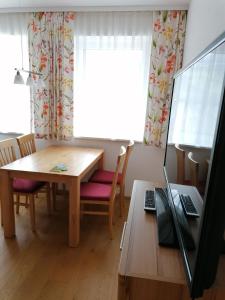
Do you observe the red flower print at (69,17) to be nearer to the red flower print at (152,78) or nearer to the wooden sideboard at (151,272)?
the red flower print at (152,78)

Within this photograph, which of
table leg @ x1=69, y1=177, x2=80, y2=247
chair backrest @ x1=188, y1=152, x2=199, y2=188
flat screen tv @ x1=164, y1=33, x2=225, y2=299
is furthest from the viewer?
table leg @ x1=69, y1=177, x2=80, y2=247

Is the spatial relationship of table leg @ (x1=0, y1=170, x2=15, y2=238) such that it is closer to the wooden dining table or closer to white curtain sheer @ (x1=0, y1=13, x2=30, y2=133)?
the wooden dining table

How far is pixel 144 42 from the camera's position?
109 inches

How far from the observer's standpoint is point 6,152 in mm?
2443

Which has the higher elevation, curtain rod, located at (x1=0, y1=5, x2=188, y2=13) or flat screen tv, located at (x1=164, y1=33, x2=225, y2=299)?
curtain rod, located at (x1=0, y1=5, x2=188, y2=13)

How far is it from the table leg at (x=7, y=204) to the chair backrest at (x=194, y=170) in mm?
1772

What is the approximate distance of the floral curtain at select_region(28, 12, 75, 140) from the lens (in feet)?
9.32

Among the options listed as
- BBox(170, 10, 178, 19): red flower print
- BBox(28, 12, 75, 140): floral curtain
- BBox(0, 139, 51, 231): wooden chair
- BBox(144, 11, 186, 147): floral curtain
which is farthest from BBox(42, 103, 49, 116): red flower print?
BBox(170, 10, 178, 19): red flower print

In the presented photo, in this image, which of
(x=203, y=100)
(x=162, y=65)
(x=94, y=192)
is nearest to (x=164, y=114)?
(x=162, y=65)

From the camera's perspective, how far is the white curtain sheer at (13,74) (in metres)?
2.98

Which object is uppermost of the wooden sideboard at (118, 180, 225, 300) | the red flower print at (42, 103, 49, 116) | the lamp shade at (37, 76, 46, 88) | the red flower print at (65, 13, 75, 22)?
the red flower print at (65, 13, 75, 22)

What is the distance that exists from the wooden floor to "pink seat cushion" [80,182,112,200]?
458 mm

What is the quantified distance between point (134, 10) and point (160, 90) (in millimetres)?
1022

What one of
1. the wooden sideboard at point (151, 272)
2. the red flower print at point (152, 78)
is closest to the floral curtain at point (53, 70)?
the red flower print at point (152, 78)
